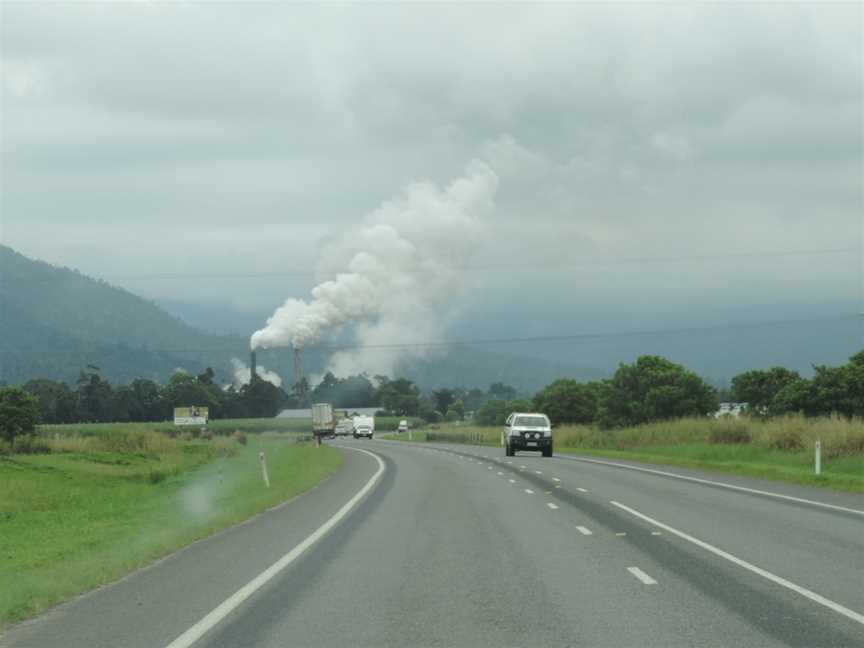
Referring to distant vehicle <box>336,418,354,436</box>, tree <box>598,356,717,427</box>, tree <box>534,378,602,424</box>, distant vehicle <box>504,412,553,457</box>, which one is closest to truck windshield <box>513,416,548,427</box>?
distant vehicle <box>504,412,553,457</box>

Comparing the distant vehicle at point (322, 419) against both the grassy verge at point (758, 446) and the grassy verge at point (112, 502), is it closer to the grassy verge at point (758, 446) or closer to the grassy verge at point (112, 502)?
the grassy verge at point (112, 502)

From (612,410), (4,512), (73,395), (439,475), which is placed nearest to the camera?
(4,512)

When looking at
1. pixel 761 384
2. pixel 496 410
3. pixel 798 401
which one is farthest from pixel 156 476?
pixel 496 410

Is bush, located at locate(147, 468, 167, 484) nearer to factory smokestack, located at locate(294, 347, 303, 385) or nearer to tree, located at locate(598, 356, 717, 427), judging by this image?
tree, located at locate(598, 356, 717, 427)

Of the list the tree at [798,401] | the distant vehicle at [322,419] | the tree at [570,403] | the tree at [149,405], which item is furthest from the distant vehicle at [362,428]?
the tree at [798,401]

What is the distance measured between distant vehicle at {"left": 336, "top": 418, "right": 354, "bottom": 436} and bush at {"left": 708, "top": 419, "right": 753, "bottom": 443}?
6892 centimetres

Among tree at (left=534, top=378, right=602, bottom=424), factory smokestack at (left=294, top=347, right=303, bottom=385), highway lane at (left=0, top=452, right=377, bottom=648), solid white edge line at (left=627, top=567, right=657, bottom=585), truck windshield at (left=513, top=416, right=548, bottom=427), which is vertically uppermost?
factory smokestack at (left=294, top=347, right=303, bottom=385)

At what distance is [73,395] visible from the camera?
124312mm

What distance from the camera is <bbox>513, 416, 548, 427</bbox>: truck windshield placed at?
52.6 m

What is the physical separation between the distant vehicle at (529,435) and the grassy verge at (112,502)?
8144 millimetres

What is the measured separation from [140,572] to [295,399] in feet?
322

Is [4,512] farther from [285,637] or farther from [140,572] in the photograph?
[285,637]

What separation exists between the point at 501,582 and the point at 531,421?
41.1 metres

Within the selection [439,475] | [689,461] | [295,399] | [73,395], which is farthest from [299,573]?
[73,395]
